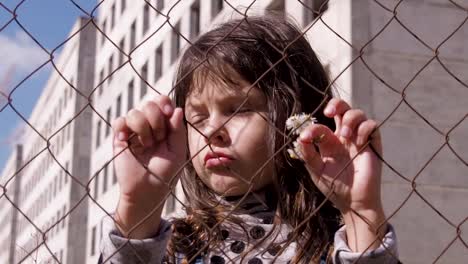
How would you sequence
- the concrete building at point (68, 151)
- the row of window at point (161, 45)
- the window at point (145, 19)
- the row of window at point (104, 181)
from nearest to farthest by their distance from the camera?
the row of window at point (161, 45) < the window at point (145, 19) < the row of window at point (104, 181) < the concrete building at point (68, 151)

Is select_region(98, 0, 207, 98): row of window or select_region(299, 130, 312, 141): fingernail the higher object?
select_region(299, 130, 312, 141): fingernail

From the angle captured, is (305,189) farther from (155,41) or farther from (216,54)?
(155,41)

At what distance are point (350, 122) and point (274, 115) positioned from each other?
34cm

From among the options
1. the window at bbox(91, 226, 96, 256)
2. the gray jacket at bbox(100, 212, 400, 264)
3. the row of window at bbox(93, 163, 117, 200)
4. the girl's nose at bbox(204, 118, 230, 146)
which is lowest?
the window at bbox(91, 226, 96, 256)

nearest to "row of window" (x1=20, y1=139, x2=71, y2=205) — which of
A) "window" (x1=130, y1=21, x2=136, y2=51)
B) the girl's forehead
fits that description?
"window" (x1=130, y1=21, x2=136, y2=51)

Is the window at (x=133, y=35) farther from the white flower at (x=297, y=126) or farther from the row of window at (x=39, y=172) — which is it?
the white flower at (x=297, y=126)

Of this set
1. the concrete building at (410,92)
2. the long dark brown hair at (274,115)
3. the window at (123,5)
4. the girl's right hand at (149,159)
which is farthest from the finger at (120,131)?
the window at (123,5)

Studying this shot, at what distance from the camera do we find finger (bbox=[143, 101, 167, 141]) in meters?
1.57

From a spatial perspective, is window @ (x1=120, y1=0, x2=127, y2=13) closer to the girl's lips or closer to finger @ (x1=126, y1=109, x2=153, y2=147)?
the girl's lips

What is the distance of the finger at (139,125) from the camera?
5.13 feet

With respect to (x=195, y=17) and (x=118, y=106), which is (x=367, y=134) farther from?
(x=118, y=106)

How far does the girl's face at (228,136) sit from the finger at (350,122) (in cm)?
22

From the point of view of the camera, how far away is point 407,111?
9039 millimetres

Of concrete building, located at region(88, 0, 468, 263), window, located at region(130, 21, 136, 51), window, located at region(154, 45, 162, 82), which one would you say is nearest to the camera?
concrete building, located at region(88, 0, 468, 263)
